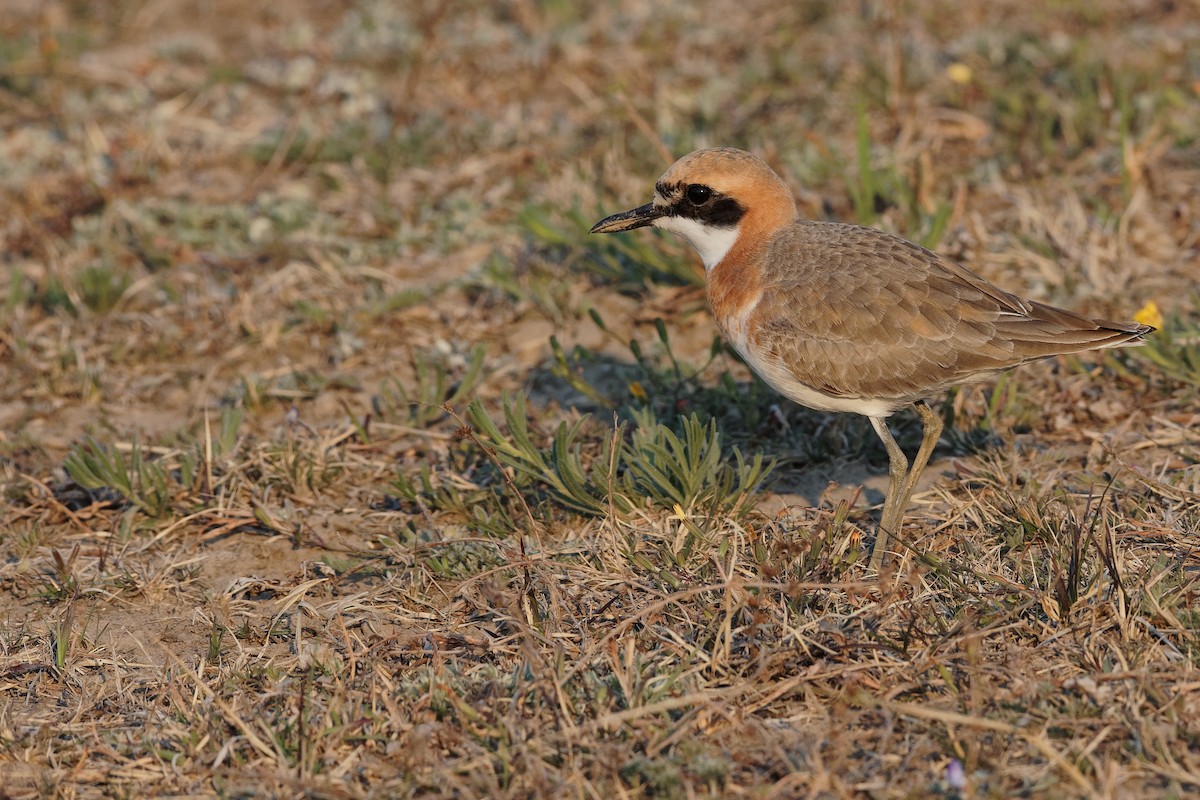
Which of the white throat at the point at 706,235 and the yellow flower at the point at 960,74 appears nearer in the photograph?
the white throat at the point at 706,235

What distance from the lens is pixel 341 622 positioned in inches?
192

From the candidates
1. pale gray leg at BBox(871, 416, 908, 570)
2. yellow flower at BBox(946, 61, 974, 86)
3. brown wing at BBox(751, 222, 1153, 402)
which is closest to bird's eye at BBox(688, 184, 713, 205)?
brown wing at BBox(751, 222, 1153, 402)

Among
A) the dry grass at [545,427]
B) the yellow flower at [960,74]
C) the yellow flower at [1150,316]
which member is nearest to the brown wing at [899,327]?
the dry grass at [545,427]

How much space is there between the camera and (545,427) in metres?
6.33

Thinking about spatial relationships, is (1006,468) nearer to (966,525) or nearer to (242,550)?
(966,525)

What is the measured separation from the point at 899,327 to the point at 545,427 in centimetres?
191

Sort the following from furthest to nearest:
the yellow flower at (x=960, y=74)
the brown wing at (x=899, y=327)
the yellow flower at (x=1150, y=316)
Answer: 1. the yellow flower at (x=960, y=74)
2. the yellow flower at (x=1150, y=316)
3. the brown wing at (x=899, y=327)

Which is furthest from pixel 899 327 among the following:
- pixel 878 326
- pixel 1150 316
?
pixel 1150 316

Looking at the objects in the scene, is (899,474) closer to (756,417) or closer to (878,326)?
(878,326)

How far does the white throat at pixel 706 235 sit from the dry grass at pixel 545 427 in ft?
1.74

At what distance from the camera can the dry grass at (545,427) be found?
4172 millimetres

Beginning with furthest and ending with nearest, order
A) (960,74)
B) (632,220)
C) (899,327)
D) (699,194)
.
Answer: (960,74)
(632,220)
(699,194)
(899,327)

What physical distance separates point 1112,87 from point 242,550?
19.5 feet

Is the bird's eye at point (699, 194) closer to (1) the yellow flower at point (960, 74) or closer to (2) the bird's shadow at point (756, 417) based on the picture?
(2) the bird's shadow at point (756, 417)
